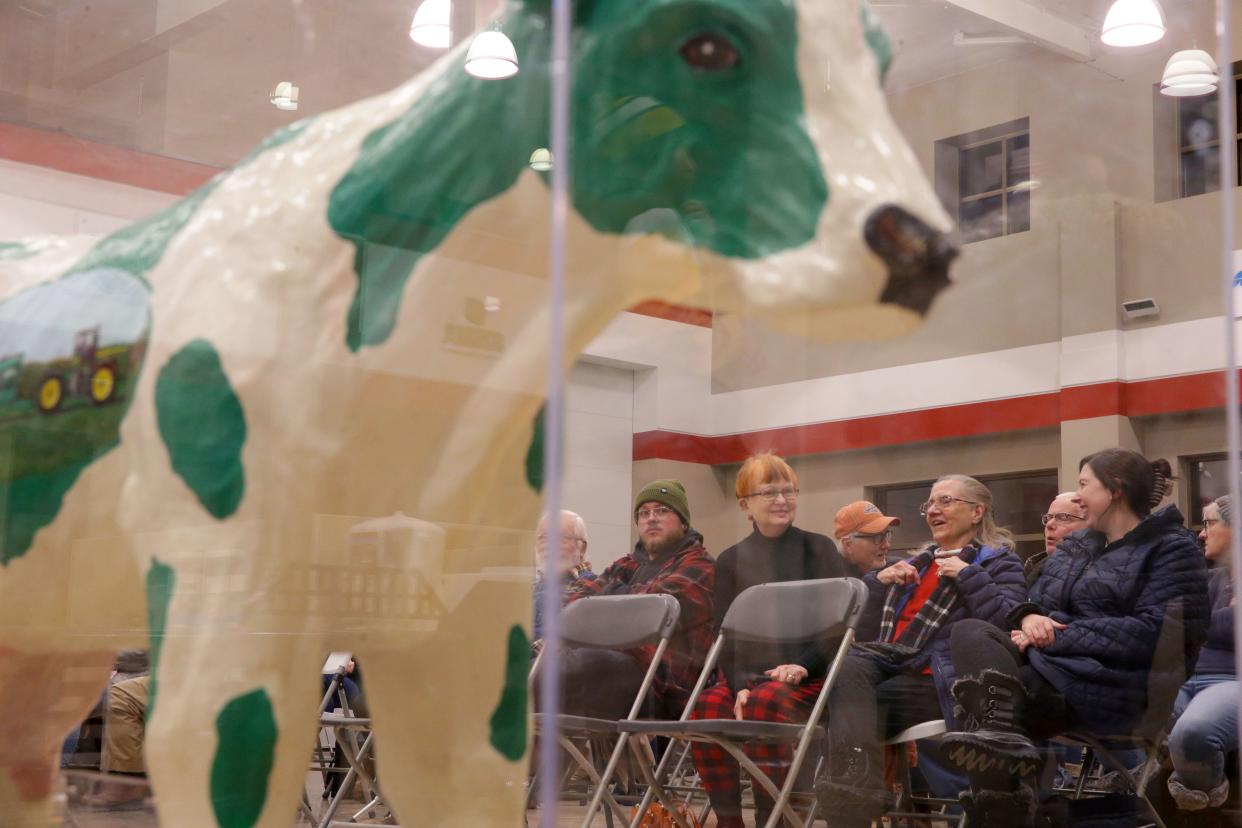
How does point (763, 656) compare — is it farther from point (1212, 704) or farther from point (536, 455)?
point (1212, 704)

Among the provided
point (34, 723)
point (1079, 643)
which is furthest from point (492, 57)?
point (1079, 643)

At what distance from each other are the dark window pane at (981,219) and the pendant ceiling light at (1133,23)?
387mm

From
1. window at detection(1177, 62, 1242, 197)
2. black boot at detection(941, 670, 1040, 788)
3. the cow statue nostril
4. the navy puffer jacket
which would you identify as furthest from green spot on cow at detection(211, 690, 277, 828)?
window at detection(1177, 62, 1242, 197)

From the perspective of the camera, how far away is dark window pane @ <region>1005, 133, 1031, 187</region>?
1.76 metres

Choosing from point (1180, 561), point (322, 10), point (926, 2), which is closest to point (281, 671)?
point (322, 10)

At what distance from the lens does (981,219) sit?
1.65 m

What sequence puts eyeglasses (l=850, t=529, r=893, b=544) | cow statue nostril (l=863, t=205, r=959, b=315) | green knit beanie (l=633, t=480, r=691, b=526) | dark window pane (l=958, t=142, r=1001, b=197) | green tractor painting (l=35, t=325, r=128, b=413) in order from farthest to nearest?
1. eyeglasses (l=850, t=529, r=893, b=544)
2. dark window pane (l=958, t=142, r=1001, b=197)
3. green knit beanie (l=633, t=480, r=691, b=526)
4. green tractor painting (l=35, t=325, r=128, b=413)
5. cow statue nostril (l=863, t=205, r=959, b=315)

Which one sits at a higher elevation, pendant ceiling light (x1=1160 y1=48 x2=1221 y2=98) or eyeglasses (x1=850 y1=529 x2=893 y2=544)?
pendant ceiling light (x1=1160 y1=48 x2=1221 y2=98)

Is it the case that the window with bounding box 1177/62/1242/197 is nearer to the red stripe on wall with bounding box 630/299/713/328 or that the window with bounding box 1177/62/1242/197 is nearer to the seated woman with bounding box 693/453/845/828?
the seated woman with bounding box 693/453/845/828

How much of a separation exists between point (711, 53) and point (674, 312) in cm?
29

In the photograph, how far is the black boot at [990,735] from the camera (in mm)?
1895

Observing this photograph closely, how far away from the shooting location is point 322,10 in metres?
1.45

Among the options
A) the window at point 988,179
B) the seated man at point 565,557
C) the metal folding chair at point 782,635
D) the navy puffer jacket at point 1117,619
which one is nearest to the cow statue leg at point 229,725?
the seated man at point 565,557

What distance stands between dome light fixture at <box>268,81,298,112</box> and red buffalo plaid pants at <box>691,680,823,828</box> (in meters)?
0.87
